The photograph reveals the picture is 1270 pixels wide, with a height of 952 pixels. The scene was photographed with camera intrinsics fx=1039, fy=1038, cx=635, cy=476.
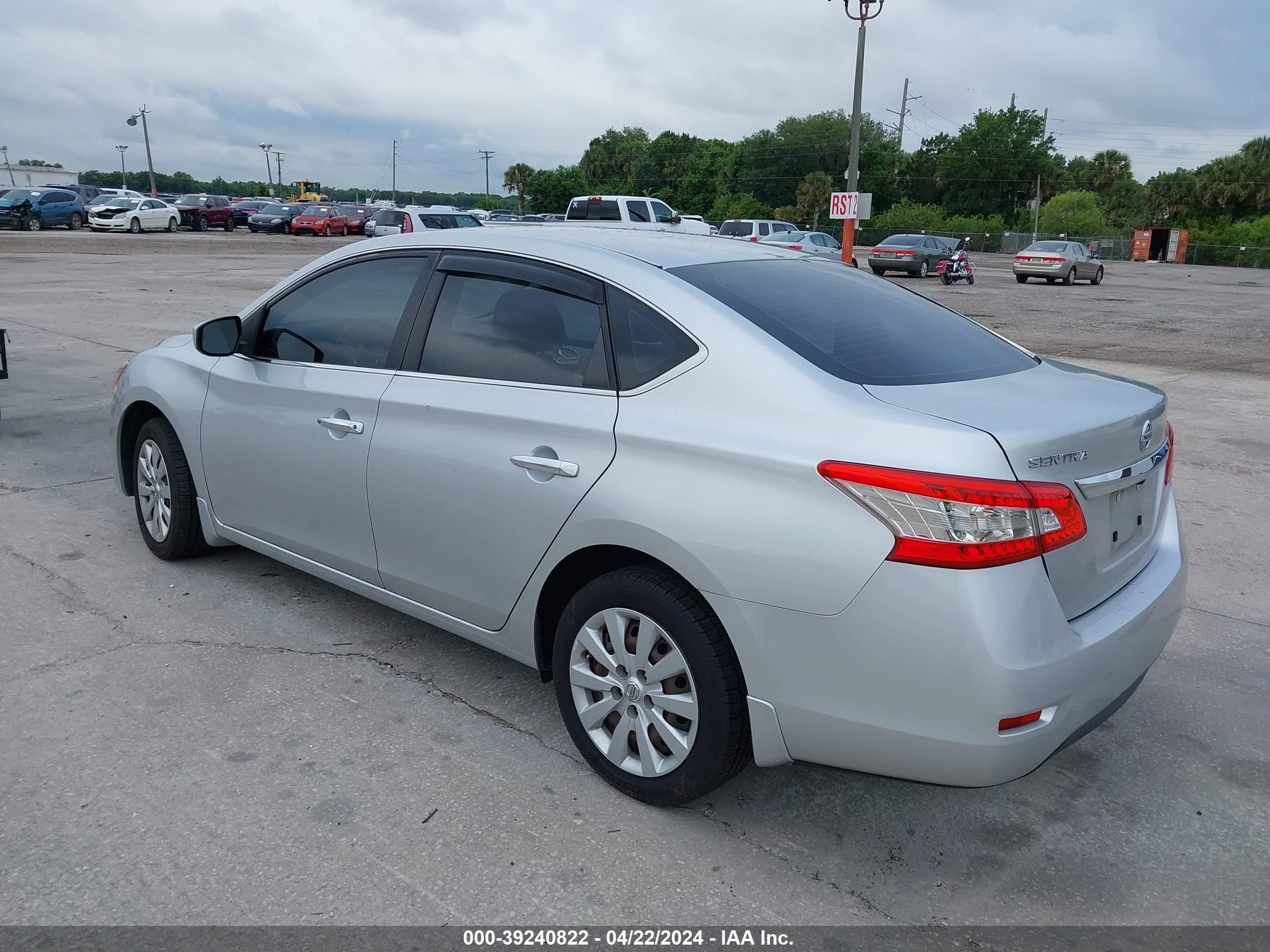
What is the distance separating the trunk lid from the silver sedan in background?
113 ft

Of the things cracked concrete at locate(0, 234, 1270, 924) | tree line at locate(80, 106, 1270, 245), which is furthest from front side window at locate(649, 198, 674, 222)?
tree line at locate(80, 106, 1270, 245)

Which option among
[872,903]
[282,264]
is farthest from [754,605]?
[282,264]

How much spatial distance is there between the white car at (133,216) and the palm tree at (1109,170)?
79022 millimetres

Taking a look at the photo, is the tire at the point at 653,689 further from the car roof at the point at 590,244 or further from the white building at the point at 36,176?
the white building at the point at 36,176

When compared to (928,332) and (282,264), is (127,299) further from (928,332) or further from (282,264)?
(928,332)

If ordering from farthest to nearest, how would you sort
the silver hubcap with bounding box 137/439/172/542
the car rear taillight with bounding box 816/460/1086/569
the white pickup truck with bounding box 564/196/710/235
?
1. the white pickup truck with bounding box 564/196/710/235
2. the silver hubcap with bounding box 137/439/172/542
3. the car rear taillight with bounding box 816/460/1086/569

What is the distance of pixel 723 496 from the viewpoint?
2742mm

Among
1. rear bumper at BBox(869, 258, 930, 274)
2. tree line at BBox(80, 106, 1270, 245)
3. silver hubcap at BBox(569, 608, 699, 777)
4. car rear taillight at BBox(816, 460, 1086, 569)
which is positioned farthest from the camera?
tree line at BBox(80, 106, 1270, 245)

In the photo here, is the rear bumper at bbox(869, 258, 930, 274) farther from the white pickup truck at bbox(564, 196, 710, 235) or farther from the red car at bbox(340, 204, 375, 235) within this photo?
the red car at bbox(340, 204, 375, 235)

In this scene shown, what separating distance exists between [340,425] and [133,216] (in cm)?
4456

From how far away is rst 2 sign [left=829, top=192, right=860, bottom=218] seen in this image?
938 inches

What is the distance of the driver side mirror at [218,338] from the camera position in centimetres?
431

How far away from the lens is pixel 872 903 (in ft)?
8.91

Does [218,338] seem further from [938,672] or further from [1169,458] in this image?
[1169,458]
